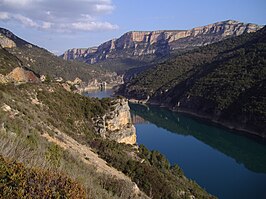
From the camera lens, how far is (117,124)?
28.6 metres

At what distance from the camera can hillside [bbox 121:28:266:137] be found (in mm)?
49062

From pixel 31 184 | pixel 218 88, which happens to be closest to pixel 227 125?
pixel 218 88

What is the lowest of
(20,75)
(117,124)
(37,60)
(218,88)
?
(37,60)

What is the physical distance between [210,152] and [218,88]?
2365 cm

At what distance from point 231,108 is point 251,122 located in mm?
5992

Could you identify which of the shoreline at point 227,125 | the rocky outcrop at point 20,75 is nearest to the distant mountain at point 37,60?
the shoreline at point 227,125

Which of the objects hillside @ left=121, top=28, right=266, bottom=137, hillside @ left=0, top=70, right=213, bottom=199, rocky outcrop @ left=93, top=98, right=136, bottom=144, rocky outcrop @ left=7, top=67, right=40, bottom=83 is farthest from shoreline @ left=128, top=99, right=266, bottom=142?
rocky outcrop @ left=7, top=67, right=40, bottom=83

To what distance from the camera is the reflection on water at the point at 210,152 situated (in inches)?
1075

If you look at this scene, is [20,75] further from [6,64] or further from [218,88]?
[218,88]

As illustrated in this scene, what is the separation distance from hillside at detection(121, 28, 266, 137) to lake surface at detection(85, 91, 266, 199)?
3249 millimetres

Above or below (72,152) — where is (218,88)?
below

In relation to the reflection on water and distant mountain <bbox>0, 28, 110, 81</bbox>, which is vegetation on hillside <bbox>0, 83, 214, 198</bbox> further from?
distant mountain <bbox>0, 28, 110, 81</bbox>

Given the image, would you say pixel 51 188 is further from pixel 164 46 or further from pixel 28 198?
pixel 164 46

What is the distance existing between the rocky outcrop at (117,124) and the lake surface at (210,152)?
6577 mm
